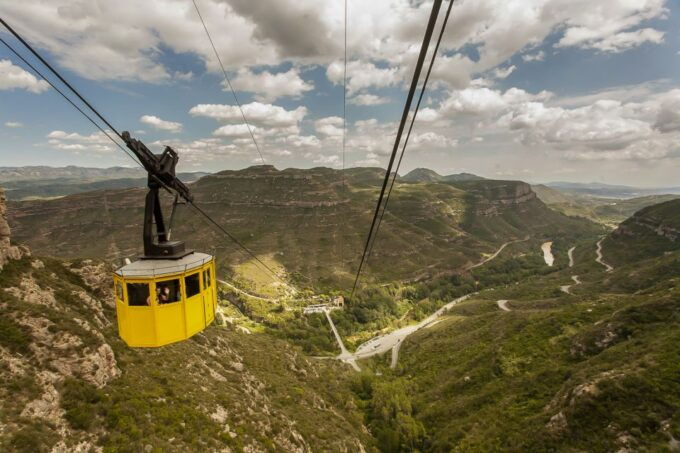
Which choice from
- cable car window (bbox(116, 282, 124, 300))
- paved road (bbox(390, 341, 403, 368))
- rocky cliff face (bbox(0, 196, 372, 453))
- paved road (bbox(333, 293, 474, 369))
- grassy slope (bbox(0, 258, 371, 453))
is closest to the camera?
cable car window (bbox(116, 282, 124, 300))

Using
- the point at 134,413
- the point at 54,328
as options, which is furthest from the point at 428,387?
the point at 54,328

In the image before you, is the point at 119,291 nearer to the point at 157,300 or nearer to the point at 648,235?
the point at 157,300

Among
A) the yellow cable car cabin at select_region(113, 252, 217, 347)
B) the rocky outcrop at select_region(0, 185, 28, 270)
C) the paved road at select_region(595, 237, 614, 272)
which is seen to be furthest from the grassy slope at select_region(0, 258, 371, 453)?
the paved road at select_region(595, 237, 614, 272)

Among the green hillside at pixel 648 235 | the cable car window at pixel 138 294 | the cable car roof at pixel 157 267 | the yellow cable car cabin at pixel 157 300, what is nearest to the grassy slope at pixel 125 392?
the yellow cable car cabin at pixel 157 300

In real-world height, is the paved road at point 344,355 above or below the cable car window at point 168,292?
below

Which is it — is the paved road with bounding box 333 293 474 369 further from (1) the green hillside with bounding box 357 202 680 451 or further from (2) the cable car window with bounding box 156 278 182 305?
(2) the cable car window with bounding box 156 278 182 305

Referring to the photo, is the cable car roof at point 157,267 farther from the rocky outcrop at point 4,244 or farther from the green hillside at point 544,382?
the green hillside at point 544,382

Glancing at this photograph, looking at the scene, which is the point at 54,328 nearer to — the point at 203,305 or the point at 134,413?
the point at 134,413
